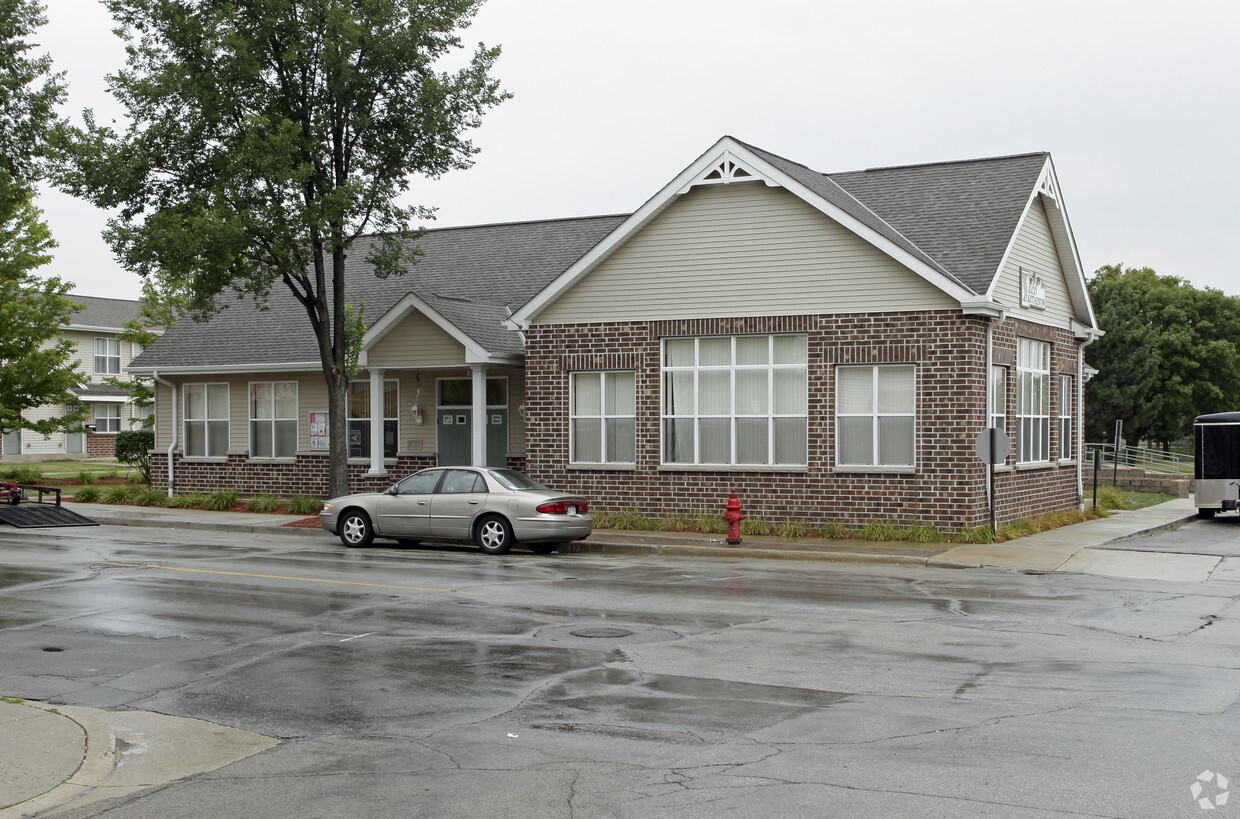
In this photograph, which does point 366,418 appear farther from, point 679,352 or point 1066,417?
point 1066,417

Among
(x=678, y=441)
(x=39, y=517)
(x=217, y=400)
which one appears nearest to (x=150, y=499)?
(x=217, y=400)

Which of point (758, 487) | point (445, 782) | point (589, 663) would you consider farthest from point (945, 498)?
point (445, 782)

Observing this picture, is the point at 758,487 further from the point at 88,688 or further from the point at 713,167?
the point at 88,688

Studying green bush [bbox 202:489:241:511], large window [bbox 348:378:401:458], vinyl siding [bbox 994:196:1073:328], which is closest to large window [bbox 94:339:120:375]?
green bush [bbox 202:489:241:511]

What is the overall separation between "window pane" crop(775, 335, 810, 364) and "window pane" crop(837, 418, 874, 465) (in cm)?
141

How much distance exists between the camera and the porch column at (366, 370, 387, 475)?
2758cm

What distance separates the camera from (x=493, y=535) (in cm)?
1997

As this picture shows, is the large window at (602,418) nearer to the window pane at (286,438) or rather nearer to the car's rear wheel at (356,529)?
the car's rear wheel at (356,529)

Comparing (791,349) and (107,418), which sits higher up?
Answer: (791,349)

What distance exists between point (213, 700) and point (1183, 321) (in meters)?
68.7

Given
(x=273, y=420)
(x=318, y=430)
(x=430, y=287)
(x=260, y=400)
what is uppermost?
(x=430, y=287)

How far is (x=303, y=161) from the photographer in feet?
79.5

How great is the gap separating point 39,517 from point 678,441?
44.2 ft

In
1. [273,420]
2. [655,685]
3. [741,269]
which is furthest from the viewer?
[273,420]
